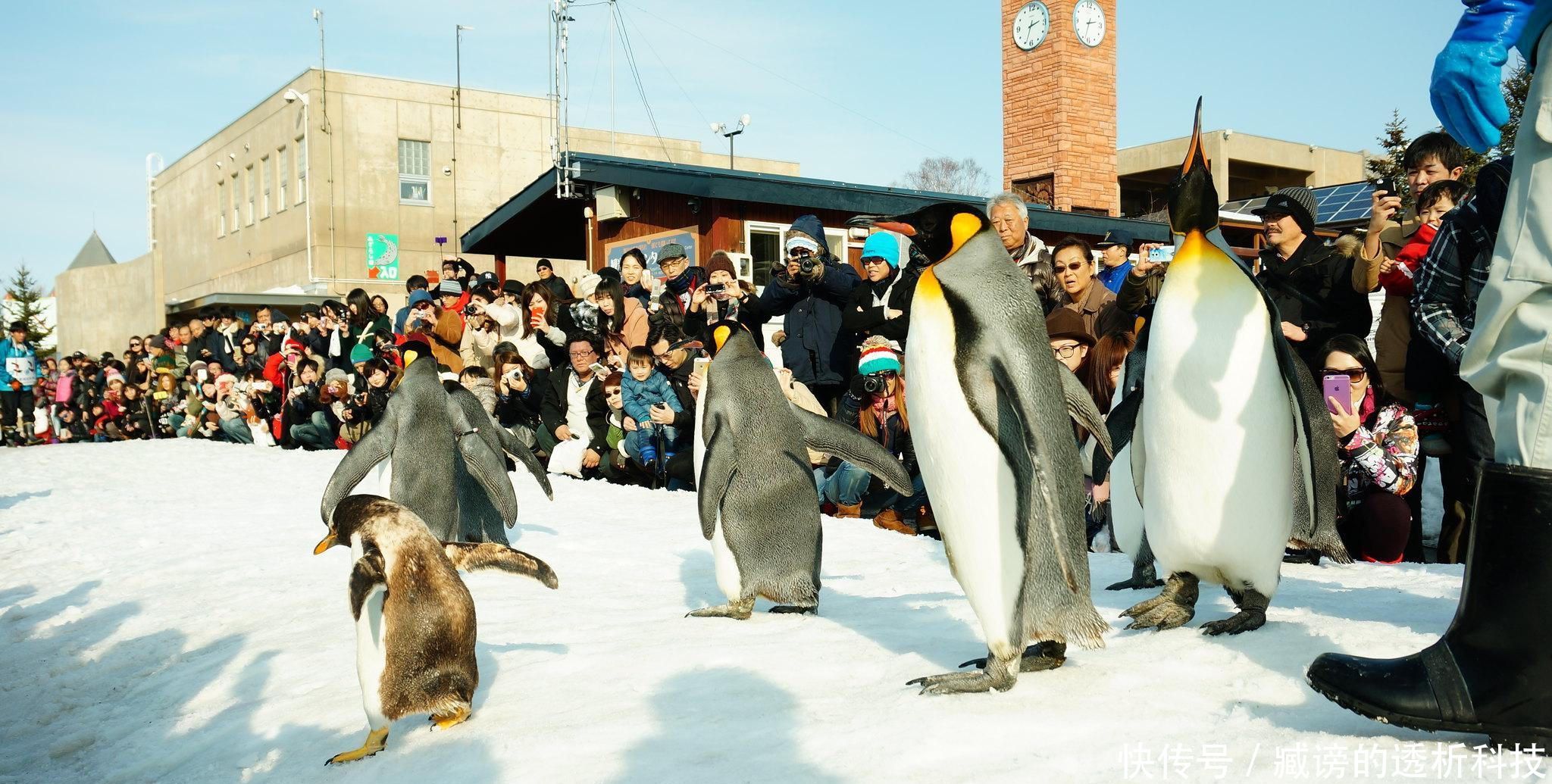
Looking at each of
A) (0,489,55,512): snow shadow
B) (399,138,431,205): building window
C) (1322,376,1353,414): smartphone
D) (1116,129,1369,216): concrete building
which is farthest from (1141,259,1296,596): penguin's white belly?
(399,138,431,205): building window

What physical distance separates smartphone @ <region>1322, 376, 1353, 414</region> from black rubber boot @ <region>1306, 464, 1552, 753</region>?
10.3ft

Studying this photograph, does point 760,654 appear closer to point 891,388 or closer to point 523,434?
point 891,388

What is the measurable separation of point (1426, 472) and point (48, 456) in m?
14.9

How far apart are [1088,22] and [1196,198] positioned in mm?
13842

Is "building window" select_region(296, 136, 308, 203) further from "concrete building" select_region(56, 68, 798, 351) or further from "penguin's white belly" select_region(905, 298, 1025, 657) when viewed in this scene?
"penguin's white belly" select_region(905, 298, 1025, 657)

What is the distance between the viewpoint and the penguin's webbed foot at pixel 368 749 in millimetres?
2834

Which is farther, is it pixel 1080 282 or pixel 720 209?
pixel 720 209

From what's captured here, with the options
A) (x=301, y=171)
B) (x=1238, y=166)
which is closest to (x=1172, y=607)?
(x=1238, y=166)

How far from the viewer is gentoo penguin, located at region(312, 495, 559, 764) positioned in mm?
2893

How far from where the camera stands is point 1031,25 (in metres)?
16.1

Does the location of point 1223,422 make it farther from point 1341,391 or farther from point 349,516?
point 349,516

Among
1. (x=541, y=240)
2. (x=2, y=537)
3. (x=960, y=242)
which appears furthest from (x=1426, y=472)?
(x=541, y=240)

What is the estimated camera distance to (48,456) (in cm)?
1403

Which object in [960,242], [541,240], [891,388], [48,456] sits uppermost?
[541,240]
